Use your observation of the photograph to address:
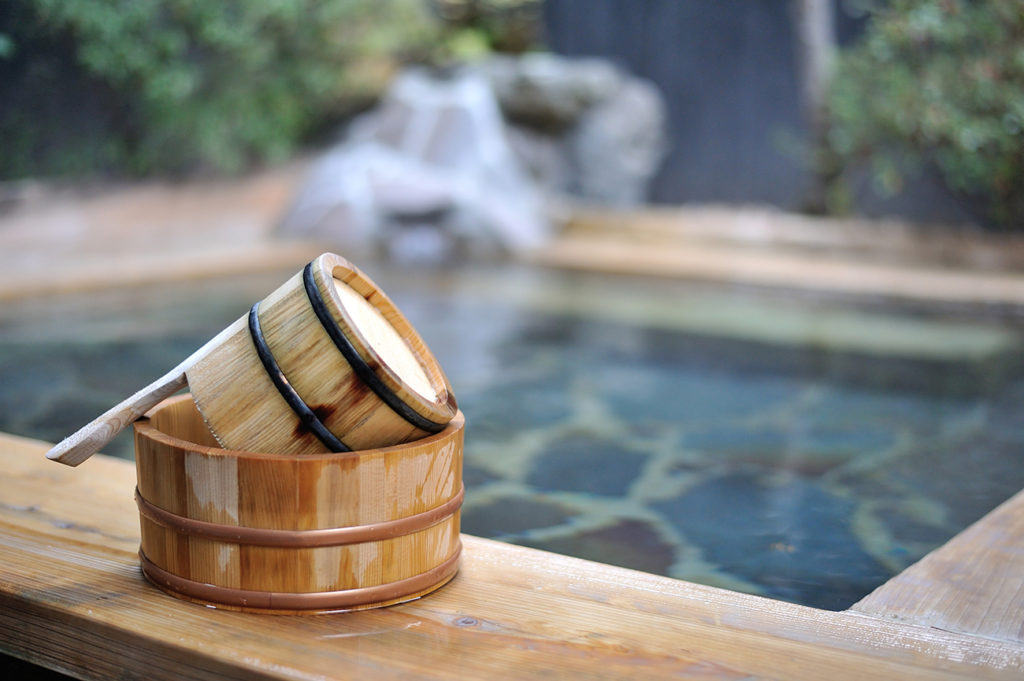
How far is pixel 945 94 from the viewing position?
20.7 ft

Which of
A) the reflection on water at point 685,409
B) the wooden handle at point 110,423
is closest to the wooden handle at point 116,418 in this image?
the wooden handle at point 110,423

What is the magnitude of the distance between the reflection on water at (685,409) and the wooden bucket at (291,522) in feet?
2.99

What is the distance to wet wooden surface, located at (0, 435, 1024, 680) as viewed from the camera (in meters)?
1.25

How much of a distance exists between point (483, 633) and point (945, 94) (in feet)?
19.9

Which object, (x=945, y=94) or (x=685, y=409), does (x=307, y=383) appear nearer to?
(x=685, y=409)

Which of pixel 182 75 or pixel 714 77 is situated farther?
pixel 714 77

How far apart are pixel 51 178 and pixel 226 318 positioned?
1931 millimetres

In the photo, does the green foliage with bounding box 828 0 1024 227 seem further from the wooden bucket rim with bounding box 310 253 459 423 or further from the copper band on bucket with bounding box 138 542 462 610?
the copper band on bucket with bounding box 138 542 462 610

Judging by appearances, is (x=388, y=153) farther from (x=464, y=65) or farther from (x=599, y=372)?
(x=599, y=372)

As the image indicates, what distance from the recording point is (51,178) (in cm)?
602

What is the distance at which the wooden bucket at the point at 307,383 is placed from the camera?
4.37 feet

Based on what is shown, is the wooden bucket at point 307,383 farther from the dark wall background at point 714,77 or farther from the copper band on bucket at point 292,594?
the dark wall background at point 714,77

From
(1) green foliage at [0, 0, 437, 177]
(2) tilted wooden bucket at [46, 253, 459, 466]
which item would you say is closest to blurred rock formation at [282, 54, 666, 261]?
(1) green foliage at [0, 0, 437, 177]

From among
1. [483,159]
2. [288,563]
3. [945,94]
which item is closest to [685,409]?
[288,563]
